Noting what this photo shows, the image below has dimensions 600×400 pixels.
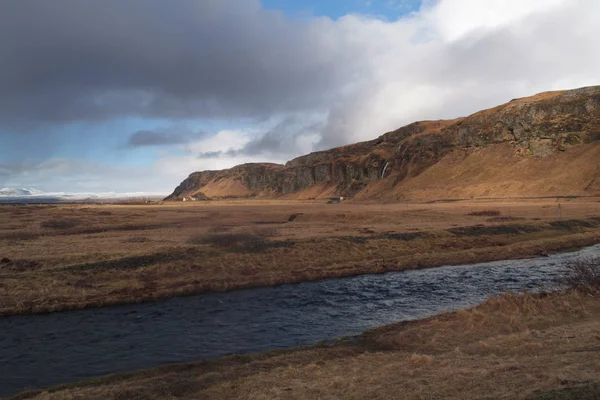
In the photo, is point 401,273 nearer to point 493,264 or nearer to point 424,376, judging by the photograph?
point 493,264

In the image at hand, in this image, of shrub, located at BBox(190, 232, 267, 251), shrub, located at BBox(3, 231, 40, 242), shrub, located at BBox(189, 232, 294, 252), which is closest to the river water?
shrub, located at BBox(189, 232, 294, 252)

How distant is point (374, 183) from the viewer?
188750 millimetres

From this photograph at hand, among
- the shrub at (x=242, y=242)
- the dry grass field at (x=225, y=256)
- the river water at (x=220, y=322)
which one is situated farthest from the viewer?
the shrub at (x=242, y=242)

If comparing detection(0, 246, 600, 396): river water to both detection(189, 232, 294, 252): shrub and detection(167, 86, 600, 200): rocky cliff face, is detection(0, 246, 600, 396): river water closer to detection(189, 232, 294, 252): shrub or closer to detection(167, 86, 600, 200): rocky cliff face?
detection(189, 232, 294, 252): shrub

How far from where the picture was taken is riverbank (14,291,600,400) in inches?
399

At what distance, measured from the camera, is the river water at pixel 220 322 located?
17734 millimetres

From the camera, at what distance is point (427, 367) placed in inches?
498

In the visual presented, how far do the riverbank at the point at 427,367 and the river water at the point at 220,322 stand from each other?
8.35 ft

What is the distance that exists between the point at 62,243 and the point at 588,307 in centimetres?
4569

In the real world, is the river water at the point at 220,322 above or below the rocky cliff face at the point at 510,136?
below

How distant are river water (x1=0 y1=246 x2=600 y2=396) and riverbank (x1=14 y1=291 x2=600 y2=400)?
2.55 m

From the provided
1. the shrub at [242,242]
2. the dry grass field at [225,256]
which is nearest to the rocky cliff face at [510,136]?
the dry grass field at [225,256]

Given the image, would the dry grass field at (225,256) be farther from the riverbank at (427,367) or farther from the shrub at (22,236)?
the riverbank at (427,367)

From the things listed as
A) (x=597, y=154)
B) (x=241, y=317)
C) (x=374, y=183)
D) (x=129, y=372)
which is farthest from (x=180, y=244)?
(x=374, y=183)
